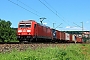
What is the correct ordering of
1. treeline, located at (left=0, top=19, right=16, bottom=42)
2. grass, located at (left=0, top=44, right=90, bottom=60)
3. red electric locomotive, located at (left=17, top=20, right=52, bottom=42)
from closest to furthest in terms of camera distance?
grass, located at (left=0, top=44, right=90, bottom=60) → red electric locomotive, located at (left=17, top=20, right=52, bottom=42) → treeline, located at (left=0, top=19, right=16, bottom=42)

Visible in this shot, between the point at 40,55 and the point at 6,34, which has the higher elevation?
the point at 6,34

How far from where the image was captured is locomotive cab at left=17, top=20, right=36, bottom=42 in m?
35.6

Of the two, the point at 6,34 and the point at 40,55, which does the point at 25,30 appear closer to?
the point at 40,55

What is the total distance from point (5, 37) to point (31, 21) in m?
57.2

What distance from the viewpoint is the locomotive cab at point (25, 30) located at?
35.6m

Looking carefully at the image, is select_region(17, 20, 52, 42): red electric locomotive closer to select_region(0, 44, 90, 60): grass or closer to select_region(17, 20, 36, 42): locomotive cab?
select_region(17, 20, 36, 42): locomotive cab

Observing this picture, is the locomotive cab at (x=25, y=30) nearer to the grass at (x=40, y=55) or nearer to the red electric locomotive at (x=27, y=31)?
the red electric locomotive at (x=27, y=31)

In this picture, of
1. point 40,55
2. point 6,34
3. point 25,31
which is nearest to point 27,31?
point 25,31

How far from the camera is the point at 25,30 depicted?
3616cm

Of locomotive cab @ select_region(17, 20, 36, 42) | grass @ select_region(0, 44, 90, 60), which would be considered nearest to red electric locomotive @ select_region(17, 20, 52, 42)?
locomotive cab @ select_region(17, 20, 36, 42)

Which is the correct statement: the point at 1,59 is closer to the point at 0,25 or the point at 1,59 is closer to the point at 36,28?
the point at 36,28

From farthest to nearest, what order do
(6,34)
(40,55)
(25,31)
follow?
(6,34) < (25,31) < (40,55)

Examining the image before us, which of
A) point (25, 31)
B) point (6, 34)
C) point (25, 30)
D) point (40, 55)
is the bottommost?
point (40, 55)

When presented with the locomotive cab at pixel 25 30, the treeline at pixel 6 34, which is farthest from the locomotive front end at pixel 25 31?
the treeline at pixel 6 34
